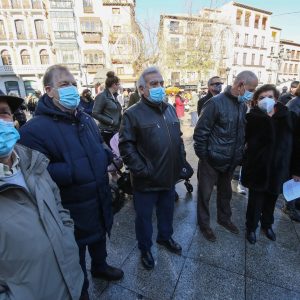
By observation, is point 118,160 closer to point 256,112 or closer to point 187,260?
point 187,260

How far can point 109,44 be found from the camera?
30.4 m

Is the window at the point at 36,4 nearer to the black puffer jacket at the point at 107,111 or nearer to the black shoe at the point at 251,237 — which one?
the black puffer jacket at the point at 107,111

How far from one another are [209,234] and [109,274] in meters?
1.36

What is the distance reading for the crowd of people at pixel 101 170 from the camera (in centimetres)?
123

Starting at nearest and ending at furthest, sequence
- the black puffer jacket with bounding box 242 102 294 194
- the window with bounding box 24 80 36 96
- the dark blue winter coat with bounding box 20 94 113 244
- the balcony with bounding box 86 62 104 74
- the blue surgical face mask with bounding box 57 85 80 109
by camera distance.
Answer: the dark blue winter coat with bounding box 20 94 113 244, the blue surgical face mask with bounding box 57 85 80 109, the black puffer jacket with bounding box 242 102 294 194, the window with bounding box 24 80 36 96, the balcony with bounding box 86 62 104 74

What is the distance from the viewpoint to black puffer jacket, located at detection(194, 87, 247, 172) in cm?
261

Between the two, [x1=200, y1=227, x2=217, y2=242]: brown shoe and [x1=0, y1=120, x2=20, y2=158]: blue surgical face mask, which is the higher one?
[x1=0, y1=120, x2=20, y2=158]: blue surgical face mask

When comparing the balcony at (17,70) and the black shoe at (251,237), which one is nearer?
the black shoe at (251,237)

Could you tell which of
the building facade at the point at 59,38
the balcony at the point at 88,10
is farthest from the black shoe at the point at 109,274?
the balcony at the point at 88,10

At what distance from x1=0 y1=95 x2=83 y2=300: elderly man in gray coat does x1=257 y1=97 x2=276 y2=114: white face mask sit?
228 cm

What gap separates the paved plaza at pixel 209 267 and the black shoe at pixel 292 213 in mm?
112

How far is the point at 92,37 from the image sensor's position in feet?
102

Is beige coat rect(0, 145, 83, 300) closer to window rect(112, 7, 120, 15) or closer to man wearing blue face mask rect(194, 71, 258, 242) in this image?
man wearing blue face mask rect(194, 71, 258, 242)

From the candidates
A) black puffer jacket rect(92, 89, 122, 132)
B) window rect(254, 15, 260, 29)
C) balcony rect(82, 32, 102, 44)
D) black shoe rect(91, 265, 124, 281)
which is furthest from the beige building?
window rect(254, 15, 260, 29)
